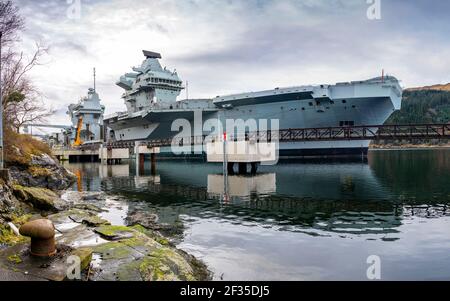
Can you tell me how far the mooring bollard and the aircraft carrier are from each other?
37.1 meters

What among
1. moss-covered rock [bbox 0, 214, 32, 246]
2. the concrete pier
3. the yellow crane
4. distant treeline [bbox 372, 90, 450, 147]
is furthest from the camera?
distant treeline [bbox 372, 90, 450, 147]

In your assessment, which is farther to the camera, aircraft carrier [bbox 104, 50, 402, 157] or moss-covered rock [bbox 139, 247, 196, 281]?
aircraft carrier [bbox 104, 50, 402, 157]

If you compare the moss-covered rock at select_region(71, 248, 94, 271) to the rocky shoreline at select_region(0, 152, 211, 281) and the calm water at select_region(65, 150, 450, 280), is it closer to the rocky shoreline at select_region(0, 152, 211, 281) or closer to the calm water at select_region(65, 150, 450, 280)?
the rocky shoreline at select_region(0, 152, 211, 281)

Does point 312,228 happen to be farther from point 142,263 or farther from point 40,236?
point 40,236

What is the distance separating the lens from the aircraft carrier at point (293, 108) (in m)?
40.3

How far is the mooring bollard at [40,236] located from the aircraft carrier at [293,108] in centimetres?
3715

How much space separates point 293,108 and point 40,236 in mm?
41298

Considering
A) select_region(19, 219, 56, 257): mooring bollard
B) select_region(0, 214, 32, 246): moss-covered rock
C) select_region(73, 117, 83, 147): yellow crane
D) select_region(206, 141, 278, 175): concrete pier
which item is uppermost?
select_region(73, 117, 83, 147): yellow crane

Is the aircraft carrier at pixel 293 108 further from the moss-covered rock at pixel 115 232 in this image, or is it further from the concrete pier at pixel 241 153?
the moss-covered rock at pixel 115 232

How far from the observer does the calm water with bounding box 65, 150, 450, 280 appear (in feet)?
25.9

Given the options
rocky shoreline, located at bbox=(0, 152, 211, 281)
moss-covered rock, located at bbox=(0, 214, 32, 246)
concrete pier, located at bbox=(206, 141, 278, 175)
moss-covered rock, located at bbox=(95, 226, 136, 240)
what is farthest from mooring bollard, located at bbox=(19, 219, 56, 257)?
concrete pier, located at bbox=(206, 141, 278, 175)

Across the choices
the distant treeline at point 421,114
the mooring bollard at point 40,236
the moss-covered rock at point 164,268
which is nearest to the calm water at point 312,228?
the moss-covered rock at point 164,268

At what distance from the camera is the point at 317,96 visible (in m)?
40.0
